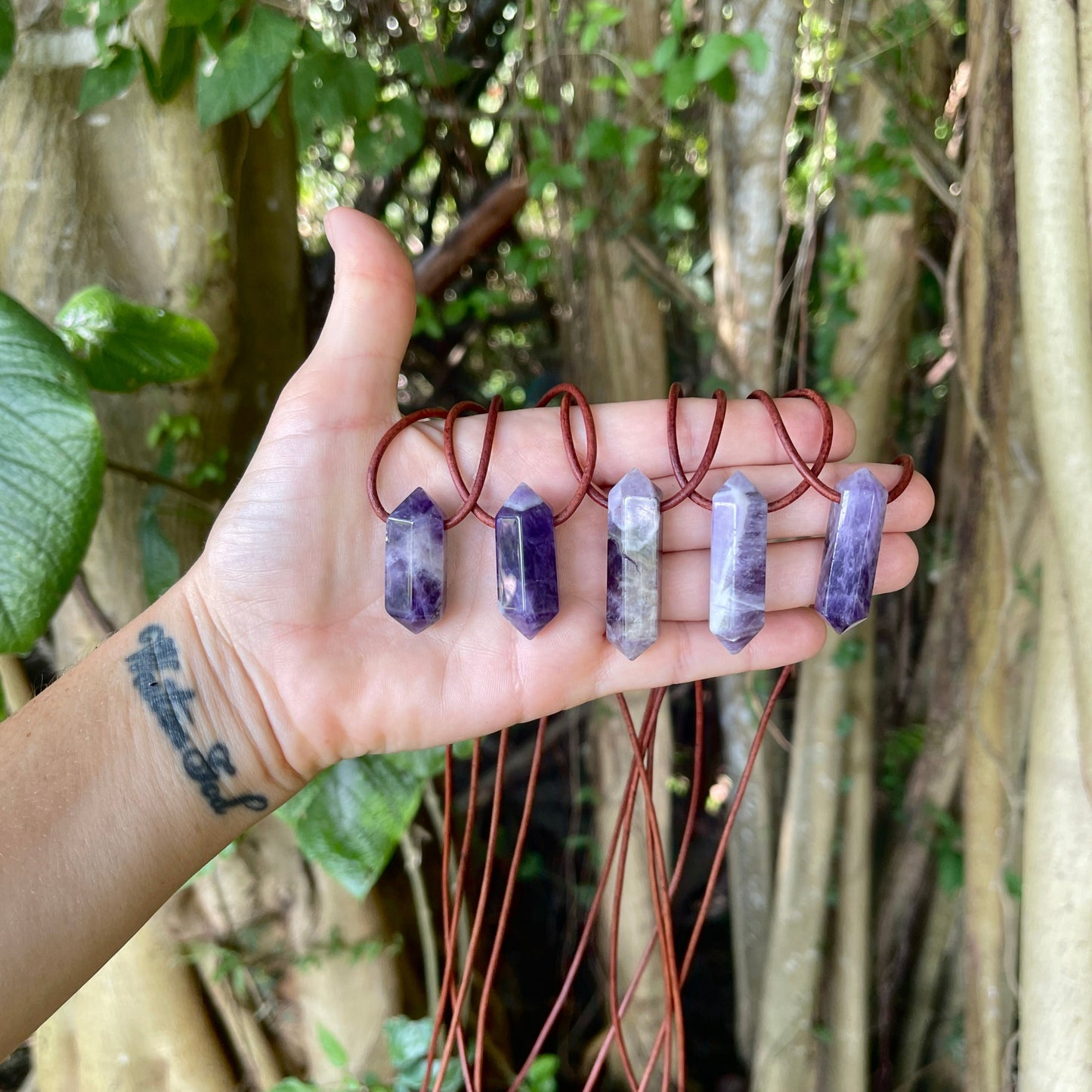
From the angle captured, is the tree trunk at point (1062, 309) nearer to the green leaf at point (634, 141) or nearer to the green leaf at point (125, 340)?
the green leaf at point (634, 141)

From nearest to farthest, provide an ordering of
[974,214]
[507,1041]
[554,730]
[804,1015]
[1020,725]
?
[974,214] < [1020,725] < [804,1015] < [507,1041] < [554,730]

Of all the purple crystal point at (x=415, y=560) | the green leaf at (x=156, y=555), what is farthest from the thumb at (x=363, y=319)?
the green leaf at (x=156, y=555)

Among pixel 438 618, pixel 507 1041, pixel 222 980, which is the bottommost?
pixel 507 1041

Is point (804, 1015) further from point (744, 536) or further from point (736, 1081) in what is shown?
point (744, 536)

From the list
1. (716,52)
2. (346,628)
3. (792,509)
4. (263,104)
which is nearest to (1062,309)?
(792,509)

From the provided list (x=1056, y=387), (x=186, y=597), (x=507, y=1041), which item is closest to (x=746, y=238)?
(x=1056, y=387)

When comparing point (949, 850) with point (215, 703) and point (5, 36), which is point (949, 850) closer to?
point (215, 703)

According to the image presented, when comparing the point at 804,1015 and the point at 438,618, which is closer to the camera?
the point at 438,618

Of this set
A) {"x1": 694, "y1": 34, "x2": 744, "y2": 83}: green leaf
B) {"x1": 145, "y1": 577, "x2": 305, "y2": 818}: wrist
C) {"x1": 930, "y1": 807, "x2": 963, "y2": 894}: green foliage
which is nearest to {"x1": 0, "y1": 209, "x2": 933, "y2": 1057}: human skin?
{"x1": 145, "y1": 577, "x2": 305, "y2": 818}: wrist
